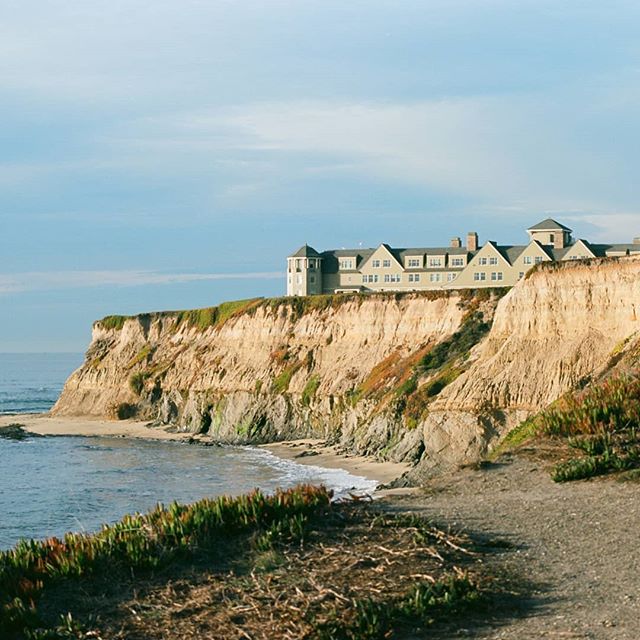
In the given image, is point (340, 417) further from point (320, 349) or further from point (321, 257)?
point (321, 257)

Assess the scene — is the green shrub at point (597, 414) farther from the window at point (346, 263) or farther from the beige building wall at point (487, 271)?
the window at point (346, 263)

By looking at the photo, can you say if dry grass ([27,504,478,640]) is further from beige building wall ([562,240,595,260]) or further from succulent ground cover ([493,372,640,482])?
beige building wall ([562,240,595,260])

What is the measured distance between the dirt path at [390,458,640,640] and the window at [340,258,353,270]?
270 ft

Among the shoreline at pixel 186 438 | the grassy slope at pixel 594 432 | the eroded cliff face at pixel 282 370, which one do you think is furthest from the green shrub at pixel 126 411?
the grassy slope at pixel 594 432

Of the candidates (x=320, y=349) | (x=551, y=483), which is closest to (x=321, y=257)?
(x=320, y=349)

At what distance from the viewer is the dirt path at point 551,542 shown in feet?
34.8

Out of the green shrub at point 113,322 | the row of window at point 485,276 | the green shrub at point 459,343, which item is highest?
the row of window at point 485,276

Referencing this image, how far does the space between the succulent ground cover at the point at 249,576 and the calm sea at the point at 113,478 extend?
17916mm

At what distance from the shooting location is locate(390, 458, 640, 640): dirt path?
10617 mm

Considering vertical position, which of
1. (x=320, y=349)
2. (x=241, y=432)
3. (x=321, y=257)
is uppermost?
(x=321, y=257)

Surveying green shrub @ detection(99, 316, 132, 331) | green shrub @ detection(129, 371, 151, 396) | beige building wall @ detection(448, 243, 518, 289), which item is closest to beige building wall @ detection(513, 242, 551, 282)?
beige building wall @ detection(448, 243, 518, 289)

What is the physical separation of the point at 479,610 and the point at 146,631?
3555 mm

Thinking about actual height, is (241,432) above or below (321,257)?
below

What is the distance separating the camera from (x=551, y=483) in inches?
668
